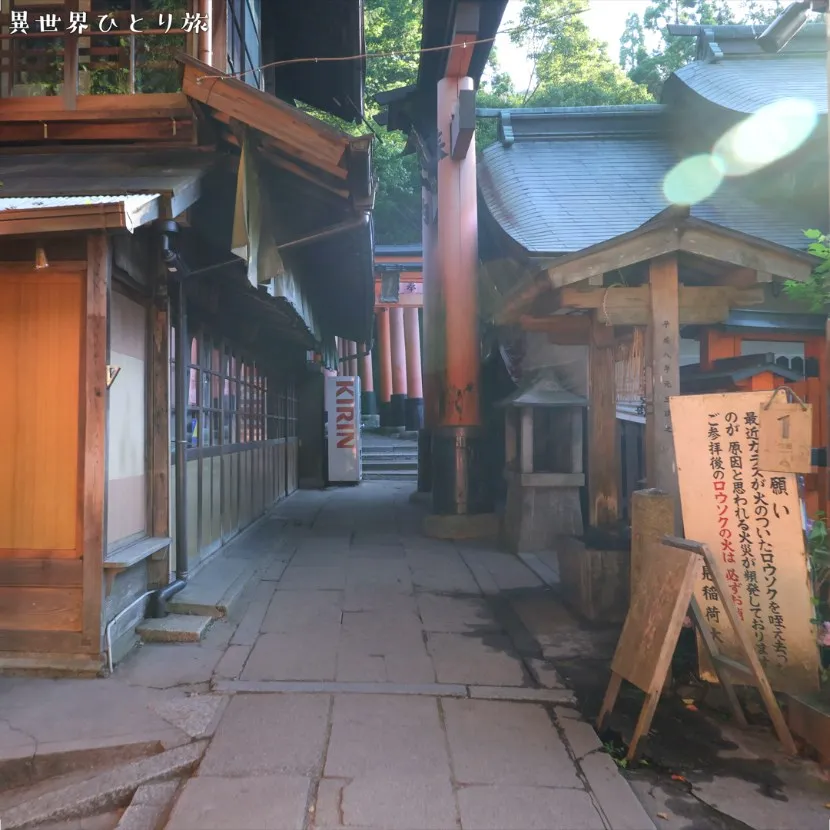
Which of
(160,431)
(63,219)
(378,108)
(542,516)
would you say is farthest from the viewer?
(378,108)

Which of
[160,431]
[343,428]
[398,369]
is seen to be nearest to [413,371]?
[398,369]

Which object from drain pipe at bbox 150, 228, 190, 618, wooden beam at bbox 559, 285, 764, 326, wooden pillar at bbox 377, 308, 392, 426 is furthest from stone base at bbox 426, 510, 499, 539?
wooden pillar at bbox 377, 308, 392, 426

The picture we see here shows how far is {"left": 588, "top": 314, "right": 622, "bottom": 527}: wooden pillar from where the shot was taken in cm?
684

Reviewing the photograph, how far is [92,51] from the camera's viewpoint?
266 inches

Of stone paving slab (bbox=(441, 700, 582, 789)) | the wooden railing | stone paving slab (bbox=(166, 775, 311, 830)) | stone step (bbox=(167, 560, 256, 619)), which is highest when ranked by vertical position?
the wooden railing

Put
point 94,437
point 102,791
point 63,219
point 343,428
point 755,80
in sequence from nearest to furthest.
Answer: point 102,791
point 63,219
point 94,437
point 755,80
point 343,428

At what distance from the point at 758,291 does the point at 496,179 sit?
7.91m

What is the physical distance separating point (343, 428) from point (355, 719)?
543 inches

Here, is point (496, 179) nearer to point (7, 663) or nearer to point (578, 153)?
point (578, 153)

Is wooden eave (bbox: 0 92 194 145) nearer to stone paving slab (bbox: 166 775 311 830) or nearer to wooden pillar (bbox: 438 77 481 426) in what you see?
wooden pillar (bbox: 438 77 481 426)

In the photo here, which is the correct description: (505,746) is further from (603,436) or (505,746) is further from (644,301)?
(644,301)

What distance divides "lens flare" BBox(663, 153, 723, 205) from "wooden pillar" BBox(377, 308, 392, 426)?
13500 millimetres

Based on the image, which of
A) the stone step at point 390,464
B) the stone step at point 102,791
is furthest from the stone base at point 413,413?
the stone step at point 102,791

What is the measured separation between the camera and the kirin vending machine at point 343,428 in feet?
58.1
